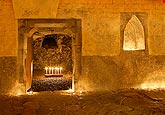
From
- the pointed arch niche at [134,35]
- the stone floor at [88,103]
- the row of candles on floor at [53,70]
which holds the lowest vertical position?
the stone floor at [88,103]

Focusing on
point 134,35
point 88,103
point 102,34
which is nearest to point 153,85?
point 134,35

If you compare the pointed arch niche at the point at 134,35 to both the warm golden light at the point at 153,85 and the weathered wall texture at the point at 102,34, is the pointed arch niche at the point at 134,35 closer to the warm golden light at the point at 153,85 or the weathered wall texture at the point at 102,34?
the weathered wall texture at the point at 102,34

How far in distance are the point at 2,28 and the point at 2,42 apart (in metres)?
0.34

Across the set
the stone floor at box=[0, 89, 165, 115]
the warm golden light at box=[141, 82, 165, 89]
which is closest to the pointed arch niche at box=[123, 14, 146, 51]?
the warm golden light at box=[141, 82, 165, 89]

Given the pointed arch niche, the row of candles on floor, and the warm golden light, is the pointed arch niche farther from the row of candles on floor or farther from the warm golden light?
the row of candles on floor

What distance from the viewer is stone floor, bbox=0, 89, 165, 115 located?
5.01 metres

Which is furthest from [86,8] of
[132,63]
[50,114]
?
[50,114]

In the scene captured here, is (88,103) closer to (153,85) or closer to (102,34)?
(102,34)

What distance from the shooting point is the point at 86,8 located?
686 centimetres

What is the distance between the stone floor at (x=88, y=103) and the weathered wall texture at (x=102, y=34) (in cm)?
47

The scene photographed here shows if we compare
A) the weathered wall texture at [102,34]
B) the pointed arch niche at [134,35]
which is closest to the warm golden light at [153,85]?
the weathered wall texture at [102,34]

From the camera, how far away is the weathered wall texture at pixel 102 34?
22.0ft

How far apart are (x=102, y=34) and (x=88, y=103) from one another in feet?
6.63

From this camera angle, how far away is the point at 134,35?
7539mm
